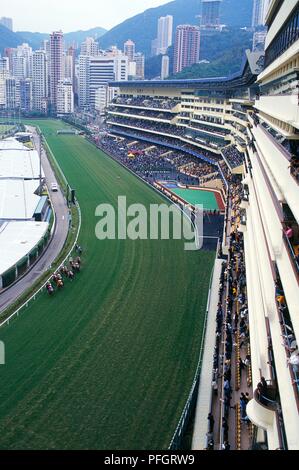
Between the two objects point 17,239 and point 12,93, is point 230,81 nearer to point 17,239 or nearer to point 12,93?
point 17,239

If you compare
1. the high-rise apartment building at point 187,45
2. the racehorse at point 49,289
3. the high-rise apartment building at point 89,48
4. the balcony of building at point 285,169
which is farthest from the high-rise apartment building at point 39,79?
the balcony of building at point 285,169

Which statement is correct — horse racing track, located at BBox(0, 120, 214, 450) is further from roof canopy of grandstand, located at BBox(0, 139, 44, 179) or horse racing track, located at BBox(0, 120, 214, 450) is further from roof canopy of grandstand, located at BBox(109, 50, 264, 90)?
roof canopy of grandstand, located at BBox(0, 139, 44, 179)

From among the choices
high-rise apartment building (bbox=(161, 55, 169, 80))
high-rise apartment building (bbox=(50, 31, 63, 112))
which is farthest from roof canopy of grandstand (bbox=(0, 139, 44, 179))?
high-rise apartment building (bbox=(161, 55, 169, 80))

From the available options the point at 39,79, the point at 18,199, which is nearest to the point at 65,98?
the point at 39,79

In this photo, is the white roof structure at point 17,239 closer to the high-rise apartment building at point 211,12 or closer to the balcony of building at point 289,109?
the balcony of building at point 289,109

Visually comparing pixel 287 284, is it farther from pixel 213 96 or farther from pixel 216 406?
pixel 213 96
